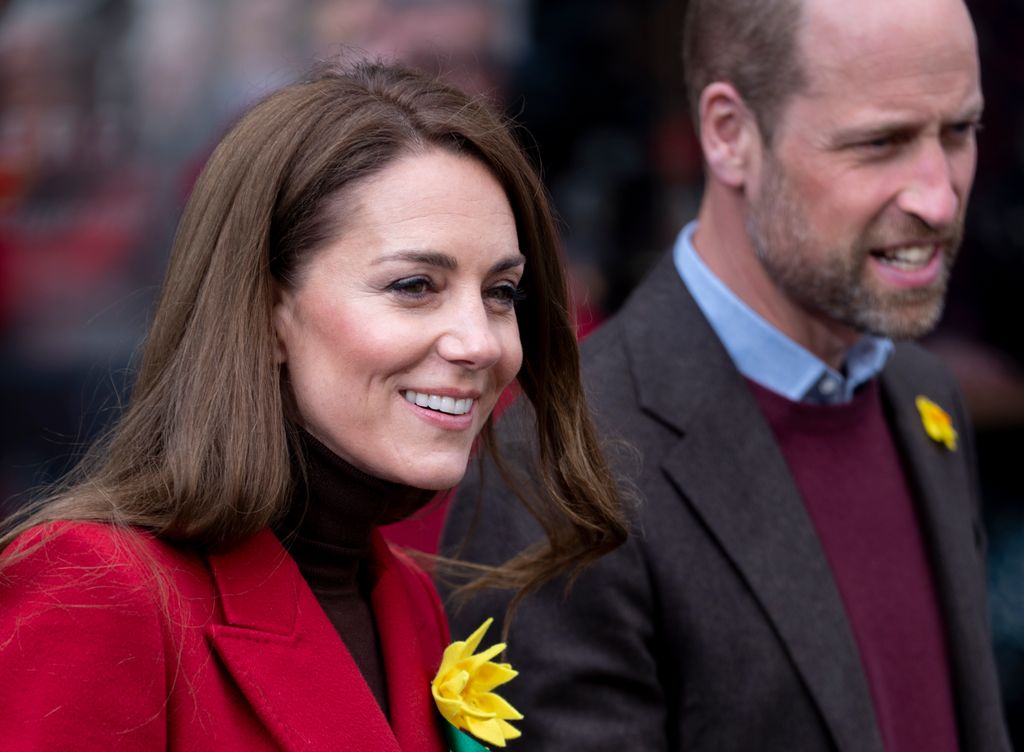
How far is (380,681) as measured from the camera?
2.12m

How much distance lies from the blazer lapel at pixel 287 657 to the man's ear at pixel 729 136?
131cm

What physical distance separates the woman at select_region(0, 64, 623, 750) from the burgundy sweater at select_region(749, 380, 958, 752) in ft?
2.80

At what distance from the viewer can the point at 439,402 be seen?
2016 millimetres

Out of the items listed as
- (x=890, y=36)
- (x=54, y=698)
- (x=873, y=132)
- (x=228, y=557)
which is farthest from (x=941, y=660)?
(x=54, y=698)

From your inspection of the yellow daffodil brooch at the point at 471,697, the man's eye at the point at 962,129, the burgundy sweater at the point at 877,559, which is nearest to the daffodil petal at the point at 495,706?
the yellow daffodil brooch at the point at 471,697

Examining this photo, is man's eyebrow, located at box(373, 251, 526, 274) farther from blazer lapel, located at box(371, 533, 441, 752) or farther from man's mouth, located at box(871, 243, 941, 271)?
man's mouth, located at box(871, 243, 941, 271)

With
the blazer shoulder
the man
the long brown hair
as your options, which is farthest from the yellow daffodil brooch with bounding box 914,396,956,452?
the blazer shoulder

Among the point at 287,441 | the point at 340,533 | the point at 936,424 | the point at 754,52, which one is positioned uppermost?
the point at 754,52

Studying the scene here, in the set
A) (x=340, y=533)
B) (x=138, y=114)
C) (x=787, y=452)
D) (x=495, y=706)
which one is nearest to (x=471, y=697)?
(x=495, y=706)

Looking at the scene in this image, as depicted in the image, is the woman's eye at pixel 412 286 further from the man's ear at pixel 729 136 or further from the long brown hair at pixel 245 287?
the man's ear at pixel 729 136

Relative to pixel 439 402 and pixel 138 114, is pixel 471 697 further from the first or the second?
pixel 138 114

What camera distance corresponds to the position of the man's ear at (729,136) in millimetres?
2891

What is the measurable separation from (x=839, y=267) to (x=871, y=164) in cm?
19

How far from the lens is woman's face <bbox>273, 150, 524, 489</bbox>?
1.96 meters
